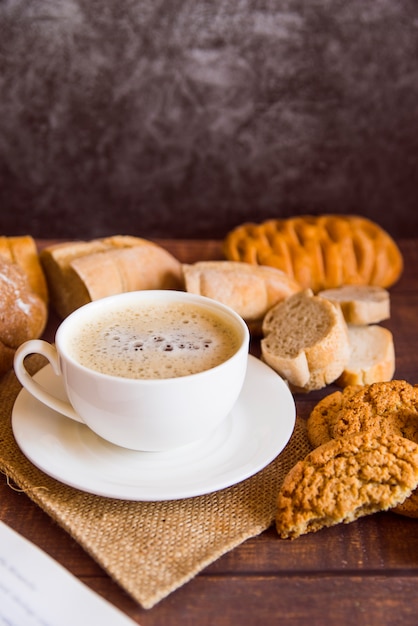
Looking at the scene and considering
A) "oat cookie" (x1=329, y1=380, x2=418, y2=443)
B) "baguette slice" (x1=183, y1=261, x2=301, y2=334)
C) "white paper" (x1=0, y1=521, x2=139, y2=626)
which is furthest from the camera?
"baguette slice" (x1=183, y1=261, x2=301, y2=334)

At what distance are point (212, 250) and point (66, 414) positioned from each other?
3.87 ft

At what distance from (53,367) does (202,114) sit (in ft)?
4.18

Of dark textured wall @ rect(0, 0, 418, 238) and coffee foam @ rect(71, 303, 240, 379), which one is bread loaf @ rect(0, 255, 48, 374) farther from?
dark textured wall @ rect(0, 0, 418, 238)

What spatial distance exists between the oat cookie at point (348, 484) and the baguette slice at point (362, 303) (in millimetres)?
652

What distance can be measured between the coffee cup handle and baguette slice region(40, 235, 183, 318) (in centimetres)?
49

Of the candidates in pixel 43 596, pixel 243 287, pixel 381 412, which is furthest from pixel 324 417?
pixel 43 596

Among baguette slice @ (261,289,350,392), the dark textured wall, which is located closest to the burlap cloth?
baguette slice @ (261,289,350,392)

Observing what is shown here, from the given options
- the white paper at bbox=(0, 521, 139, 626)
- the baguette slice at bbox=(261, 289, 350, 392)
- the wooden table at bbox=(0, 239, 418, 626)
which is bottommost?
the baguette slice at bbox=(261, 289, 350, 392)

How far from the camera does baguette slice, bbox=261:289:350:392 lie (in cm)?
150

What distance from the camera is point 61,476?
111cm

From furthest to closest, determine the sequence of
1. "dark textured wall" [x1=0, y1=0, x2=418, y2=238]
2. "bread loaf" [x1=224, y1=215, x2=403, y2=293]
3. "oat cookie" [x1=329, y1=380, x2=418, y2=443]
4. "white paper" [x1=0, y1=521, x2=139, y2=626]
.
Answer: "dark textured wall" [x1=0, y1=0, x2=418, y2=238], "bread loaf" [x1=224, y1=215, x2=403, y2=293], "oat cookie" [x1=329, y1=380, x2=418, y2=443], "white paper" [x1=0, y1=521, x2=139, y2=626]

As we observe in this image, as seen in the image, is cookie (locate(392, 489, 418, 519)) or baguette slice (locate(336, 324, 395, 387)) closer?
cookie (locate(392, 489, 418, 519))

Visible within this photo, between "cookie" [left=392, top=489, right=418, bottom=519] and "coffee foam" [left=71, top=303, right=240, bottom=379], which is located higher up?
"coffee foam" [left=71, top=303, right=240, bottom=379]

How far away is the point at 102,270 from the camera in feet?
5.75
